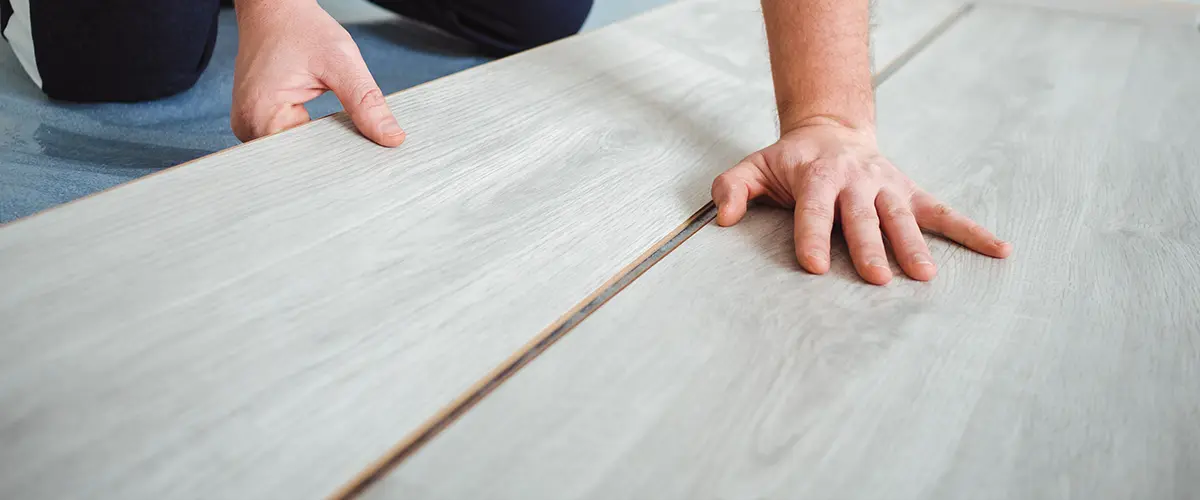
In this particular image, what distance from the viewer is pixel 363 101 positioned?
2.61ft

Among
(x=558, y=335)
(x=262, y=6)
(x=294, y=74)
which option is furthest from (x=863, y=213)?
(x=262, y=6)

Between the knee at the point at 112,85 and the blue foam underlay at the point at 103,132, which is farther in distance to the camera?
the knee at the point at 112,85

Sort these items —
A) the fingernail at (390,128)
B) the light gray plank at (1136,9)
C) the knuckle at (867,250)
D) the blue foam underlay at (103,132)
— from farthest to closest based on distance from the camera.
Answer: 1. the light gray plank at (1136,9)
2. the blue foam underlay at (103,132)
3. the fingernail at (390,128)
4. the knuckle at (867,250)

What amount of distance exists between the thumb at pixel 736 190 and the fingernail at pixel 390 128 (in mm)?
305

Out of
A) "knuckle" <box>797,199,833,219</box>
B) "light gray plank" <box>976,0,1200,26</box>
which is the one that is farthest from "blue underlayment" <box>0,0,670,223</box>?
"light gray plank" <box>976,0,1200,26</box>

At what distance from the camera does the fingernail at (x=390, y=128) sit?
774 millimetres

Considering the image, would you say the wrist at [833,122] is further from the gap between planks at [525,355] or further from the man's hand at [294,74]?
the man's hand at [294,74]

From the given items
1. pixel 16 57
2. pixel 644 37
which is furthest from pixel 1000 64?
pixel 16 57

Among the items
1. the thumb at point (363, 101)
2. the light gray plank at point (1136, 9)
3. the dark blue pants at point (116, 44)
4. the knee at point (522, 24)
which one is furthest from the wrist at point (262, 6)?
the light gray plank at point (1136, 9)

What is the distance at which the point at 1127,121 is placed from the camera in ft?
3.52

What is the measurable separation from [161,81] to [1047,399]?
1.37 meters

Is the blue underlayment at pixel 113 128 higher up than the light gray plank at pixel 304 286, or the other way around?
the light gray plank at pixel 304 286

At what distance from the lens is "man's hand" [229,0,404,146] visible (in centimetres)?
83

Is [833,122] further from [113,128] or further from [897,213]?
[113,128]
